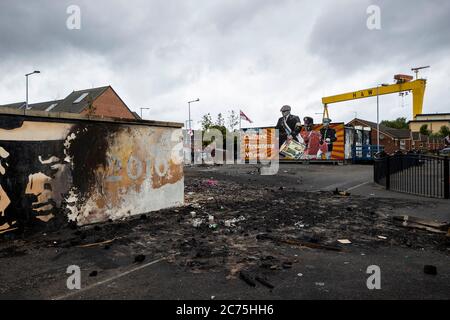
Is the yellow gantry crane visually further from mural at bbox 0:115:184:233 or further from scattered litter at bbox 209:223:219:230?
scattered litter at bbox 209:223:219:230

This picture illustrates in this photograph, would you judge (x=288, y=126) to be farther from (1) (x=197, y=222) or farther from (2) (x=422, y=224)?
(1) (x=197, y=222)

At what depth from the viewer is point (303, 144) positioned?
3266 cm

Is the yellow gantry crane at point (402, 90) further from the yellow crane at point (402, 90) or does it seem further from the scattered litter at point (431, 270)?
the scattered litter at point (431, 270)

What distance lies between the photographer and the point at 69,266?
15.1 feet

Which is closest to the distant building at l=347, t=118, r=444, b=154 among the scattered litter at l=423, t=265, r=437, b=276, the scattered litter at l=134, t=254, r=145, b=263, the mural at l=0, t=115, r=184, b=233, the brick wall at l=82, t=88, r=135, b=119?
the brick wall at l=82, t=88, r=135, b=119

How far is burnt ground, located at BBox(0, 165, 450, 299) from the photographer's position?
374cm

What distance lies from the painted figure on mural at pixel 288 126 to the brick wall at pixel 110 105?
2010 centimetres

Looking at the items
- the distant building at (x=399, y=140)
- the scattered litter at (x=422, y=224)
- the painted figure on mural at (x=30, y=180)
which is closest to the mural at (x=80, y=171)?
the painted figure on mural at (x=30, y=180)

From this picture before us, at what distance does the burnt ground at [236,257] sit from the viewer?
374 centimetres

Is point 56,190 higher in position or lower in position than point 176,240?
higher
